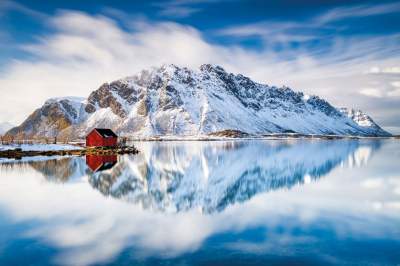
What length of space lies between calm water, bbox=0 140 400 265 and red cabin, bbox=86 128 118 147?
175ft

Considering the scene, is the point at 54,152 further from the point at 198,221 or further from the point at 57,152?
the point at 198,221

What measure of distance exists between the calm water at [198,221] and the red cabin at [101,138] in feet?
175

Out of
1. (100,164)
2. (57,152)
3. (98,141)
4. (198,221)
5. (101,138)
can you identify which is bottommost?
(198,221)

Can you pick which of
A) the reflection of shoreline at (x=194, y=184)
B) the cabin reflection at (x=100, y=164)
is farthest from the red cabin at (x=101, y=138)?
the reflection of shoreline at (x=194, y=184)

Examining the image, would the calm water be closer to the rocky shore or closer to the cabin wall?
the rocky shore

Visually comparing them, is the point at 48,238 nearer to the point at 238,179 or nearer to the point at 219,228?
the point at 219,228

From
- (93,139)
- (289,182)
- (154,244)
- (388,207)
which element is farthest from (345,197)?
(93,139)

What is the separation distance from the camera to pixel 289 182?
3966 cm

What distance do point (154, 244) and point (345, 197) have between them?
17.8m

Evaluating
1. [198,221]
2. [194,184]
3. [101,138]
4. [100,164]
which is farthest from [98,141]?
[198,221]

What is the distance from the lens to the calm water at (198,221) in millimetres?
16406

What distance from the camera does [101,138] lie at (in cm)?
9531

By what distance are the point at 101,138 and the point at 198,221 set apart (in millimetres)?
76182

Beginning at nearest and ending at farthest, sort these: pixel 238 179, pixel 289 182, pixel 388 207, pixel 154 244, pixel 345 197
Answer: pixel 154 244 → pixel 388 207 → pixel 345 197 → pixel 289 182 → pixel 238 179
